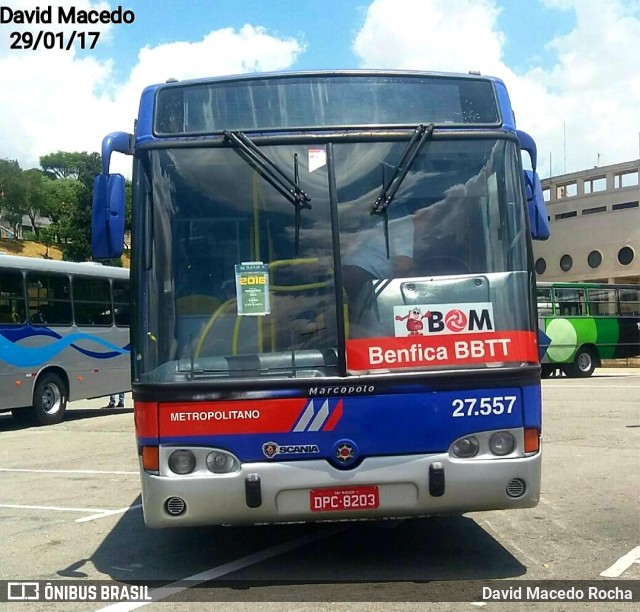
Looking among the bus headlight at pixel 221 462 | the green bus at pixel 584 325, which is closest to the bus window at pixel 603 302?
the green bus at pixel 584 325

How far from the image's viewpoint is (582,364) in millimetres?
26359

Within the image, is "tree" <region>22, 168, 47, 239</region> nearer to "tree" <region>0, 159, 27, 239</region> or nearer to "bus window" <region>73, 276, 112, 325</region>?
"tree" <region>0, 159, 27, 239</region>

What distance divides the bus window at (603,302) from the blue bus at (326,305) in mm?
22191

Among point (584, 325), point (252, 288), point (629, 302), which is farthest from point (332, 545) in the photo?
point (629, 302)

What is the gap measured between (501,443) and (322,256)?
5.41 ft

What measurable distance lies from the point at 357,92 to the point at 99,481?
5.96 meters

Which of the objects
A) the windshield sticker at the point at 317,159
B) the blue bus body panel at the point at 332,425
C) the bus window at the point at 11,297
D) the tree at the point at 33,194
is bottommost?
the blue bus body panel at the point at 332,425

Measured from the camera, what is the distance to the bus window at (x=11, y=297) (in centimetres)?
1460

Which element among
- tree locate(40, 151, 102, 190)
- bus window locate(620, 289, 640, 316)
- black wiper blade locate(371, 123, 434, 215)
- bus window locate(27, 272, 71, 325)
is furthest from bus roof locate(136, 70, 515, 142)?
tree locate(40, 151, 102, 190)

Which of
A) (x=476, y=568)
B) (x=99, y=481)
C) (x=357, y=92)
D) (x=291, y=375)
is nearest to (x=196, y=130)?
(x=357, y=92)

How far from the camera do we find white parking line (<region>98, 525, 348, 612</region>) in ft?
16.7

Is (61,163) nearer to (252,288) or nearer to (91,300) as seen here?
(91,300)

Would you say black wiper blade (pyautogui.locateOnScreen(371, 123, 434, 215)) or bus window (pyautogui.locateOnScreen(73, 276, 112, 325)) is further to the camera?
bus window (pyautogui.locateOnScreen(73, 276, 112, 325))

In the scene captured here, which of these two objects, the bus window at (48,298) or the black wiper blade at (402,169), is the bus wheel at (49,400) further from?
the black wiper blade at (402,169)
